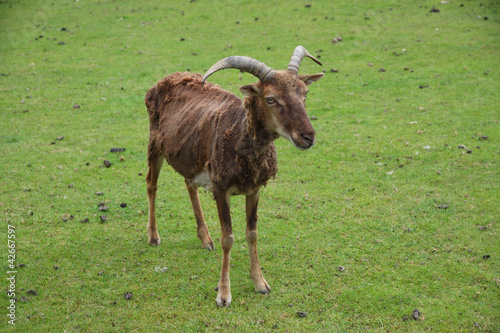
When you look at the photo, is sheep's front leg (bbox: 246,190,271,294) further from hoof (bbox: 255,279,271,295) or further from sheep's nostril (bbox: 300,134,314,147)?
sheep's nostril (bbox: 300,134,314,147)

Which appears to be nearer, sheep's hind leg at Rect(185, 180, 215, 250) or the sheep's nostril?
the sheep's nostril

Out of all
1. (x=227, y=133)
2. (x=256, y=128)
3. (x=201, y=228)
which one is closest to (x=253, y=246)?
(x=201, y=228)

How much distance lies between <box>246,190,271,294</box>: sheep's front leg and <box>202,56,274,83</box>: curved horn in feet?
5.74

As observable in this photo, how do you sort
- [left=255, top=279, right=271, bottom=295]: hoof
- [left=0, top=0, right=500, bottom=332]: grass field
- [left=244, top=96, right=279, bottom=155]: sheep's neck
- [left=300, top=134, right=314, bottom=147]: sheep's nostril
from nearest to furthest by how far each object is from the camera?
1. [left=300, top=134, right=314, bottom=147]: sheep's nostril
2. [left=244, top=96, right=279, bottom=155]: sheep's neck
3. [left=0, top=0, right=500, bottom=332]: grass field
4. [left=255, top=279, right=271, bottom=295]: hoof

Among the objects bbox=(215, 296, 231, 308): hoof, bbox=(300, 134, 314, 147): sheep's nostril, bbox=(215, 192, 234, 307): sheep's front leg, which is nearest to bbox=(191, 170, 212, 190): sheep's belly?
bbox=(215, 192, 234, 307): sheep's front leg

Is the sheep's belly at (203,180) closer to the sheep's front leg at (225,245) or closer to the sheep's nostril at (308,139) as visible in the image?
the sheep's front leg at (225,245)

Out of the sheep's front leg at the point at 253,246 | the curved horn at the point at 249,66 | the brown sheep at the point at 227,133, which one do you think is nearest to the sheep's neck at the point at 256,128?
the brown sheep at the point at 227,133

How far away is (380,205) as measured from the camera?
9.37 m

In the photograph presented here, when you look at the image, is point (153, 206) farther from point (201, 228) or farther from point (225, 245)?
point (225, 245)

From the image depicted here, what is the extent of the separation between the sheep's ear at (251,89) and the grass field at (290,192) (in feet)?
9.45

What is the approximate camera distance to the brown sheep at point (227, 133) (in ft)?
20.1

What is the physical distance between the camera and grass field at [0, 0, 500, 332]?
6801 millimetres

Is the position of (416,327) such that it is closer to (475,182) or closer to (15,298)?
(475,182)

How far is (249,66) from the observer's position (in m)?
6.21
